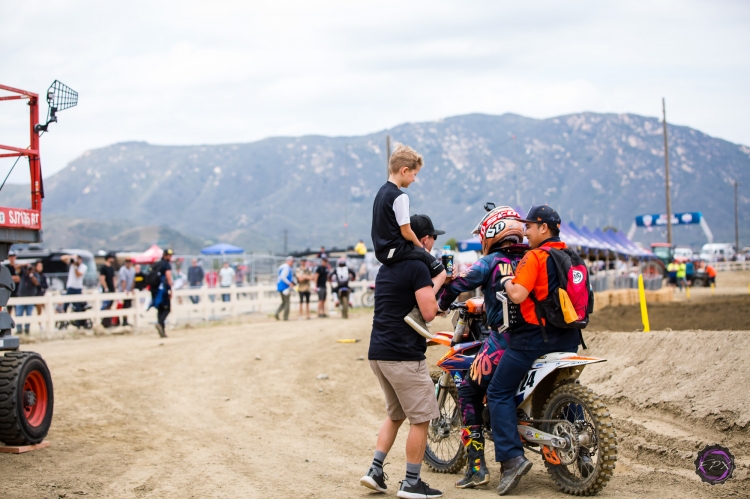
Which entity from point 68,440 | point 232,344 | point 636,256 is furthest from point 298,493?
point 636,256

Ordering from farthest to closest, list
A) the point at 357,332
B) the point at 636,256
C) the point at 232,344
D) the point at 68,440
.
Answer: the point at 636,256
the point at 357,332
the point at 232,344
the point at 68,440

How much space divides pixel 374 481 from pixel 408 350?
107 centimetres

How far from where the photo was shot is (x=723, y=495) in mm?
5582

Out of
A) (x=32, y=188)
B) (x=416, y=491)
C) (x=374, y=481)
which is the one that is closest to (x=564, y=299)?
(x=416, y=491)

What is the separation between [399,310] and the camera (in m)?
5.57

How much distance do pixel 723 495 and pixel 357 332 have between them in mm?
13069

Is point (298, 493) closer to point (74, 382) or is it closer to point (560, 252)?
point (560, 252)

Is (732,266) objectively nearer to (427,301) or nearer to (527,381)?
(527,381)

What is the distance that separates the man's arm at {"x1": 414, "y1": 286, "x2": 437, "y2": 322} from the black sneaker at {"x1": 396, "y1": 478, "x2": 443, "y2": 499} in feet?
4.16

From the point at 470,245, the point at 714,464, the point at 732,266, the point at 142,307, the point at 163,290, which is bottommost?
the point at 714,464

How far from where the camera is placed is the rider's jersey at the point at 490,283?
231 inches

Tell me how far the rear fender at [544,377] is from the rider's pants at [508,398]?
0.17 ft

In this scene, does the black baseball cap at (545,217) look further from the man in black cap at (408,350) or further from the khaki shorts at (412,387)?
the khaki shorts at (412,387)

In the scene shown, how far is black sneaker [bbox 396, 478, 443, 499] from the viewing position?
557 cm
